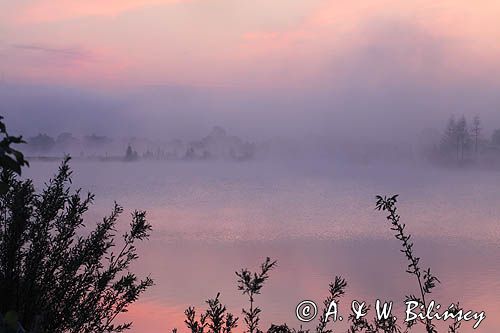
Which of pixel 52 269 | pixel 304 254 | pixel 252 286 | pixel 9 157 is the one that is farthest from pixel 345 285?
pixel 304 254

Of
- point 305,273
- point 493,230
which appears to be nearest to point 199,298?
point 305,273

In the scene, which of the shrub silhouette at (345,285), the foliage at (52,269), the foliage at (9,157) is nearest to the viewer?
the foliage at (9,157)

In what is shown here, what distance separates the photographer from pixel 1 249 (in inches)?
248

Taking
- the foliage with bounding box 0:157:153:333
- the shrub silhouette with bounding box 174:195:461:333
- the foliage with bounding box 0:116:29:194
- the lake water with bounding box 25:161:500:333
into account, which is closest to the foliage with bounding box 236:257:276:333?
the shrub silhouette with bounding box 174:195:461:333

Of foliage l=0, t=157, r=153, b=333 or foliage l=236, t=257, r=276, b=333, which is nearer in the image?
foliage l=236, t=257, r=276, b=333

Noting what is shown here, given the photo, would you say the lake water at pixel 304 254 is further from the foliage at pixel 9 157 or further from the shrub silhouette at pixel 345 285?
the foliage at pixel 9 157

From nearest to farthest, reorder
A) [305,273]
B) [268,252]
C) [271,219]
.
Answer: [305,273]
[268,252]
[271,219]

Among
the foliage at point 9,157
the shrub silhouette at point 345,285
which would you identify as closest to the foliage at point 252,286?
the shrub silhouette at point 345,285

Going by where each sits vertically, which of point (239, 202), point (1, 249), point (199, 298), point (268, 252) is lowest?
point (1, 249)

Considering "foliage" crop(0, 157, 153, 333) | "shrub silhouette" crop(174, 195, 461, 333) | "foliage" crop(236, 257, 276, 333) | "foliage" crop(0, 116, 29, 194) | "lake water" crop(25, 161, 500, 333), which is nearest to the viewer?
"foliage" crop(0, 116, 29, 194)

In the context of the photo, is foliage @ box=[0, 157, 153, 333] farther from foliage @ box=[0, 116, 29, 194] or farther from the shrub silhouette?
foliage @ box=[0, 116, 29, 194]

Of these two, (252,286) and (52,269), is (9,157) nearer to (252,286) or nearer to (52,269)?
(252,286)

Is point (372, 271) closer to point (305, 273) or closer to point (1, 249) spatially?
point (305, 273)

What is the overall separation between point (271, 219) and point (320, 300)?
94.6ft
